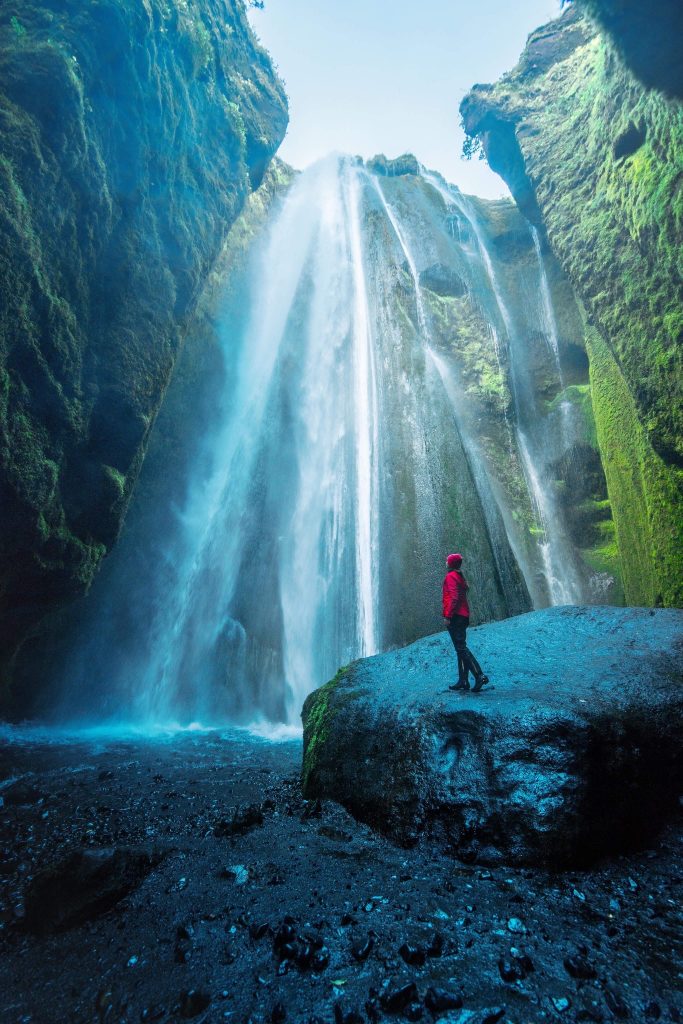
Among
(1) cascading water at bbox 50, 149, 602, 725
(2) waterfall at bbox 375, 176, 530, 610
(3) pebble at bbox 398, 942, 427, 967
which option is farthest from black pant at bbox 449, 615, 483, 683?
(2) waterfall at bbox 375, 176, 530, 610

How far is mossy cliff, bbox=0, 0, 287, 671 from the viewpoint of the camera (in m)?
6.75

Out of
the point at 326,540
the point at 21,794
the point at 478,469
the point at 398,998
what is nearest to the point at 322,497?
the point at 326,540

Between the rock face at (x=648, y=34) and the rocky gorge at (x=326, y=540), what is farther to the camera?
the rock face at (x=648, y=34)

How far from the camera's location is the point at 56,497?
8.28m

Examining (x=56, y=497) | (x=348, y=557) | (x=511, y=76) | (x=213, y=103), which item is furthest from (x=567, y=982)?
(x=511, y=76)

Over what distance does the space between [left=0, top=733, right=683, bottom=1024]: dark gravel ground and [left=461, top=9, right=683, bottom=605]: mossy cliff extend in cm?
885

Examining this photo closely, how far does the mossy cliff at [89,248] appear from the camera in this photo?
6750 millimetres

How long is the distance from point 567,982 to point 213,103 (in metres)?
17.7

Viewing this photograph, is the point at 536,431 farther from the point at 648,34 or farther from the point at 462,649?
the point at 462,649

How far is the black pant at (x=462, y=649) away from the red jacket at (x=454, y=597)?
0.23 feet

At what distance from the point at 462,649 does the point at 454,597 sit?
59 cm

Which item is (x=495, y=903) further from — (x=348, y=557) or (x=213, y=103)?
(x=213, y=103)

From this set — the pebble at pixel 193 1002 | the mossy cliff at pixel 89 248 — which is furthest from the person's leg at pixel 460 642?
the mossy cliff at pixel 89 248

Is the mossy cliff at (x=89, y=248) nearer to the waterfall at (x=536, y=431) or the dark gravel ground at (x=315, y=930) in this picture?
the dark gravel ground at (x=315, y=930)
